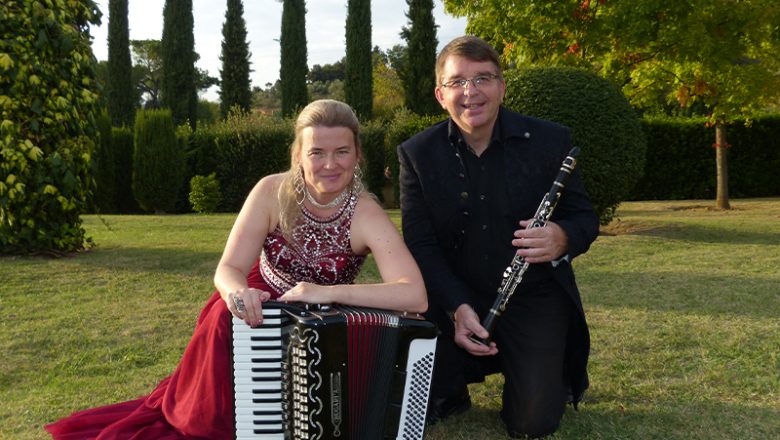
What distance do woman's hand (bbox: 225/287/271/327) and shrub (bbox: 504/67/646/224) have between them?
675 cm

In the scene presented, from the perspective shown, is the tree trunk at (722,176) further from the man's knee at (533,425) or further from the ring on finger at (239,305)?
the ring on finger at (239,305)

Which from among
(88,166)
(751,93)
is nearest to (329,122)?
(88,166)

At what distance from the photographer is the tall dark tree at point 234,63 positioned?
25984 millimetres

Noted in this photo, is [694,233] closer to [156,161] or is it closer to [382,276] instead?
A: [382,276]

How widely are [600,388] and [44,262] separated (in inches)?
241

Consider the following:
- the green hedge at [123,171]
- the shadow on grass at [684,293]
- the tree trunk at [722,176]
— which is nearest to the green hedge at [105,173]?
the green hedge at [123,171]

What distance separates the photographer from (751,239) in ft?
31.3

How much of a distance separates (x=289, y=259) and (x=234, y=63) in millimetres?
24160

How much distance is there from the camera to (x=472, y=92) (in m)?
3.40

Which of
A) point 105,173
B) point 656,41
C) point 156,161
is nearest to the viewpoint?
point 656,41

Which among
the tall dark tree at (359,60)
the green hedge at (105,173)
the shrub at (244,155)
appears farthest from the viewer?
the tall dark tree at (359,60)

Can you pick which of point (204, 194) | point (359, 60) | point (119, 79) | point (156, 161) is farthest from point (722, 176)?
point (119, 79)

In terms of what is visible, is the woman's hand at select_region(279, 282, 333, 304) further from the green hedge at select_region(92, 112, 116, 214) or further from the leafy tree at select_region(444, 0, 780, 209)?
the green hedge at select_region(92, 112, 116, 214)

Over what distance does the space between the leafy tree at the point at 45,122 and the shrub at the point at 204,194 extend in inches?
277
